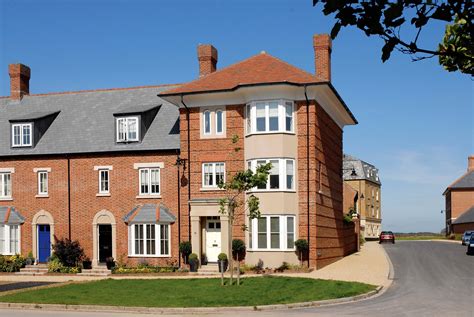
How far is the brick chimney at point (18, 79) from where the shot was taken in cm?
4056

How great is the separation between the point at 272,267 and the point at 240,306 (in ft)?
35.3

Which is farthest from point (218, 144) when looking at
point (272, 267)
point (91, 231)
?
point (91, 231)

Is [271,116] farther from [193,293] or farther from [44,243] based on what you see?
[44,243]

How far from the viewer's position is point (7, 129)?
38438 millimetres

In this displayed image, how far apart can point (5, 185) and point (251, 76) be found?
1613 centimetres

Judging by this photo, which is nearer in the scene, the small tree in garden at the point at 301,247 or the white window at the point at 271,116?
the small tree in garden at the point at 301,247

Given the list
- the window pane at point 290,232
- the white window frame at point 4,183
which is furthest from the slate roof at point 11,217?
the window pane at point 290,232

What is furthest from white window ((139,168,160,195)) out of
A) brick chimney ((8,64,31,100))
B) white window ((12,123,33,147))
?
brick chimney ((8,64,31,100))

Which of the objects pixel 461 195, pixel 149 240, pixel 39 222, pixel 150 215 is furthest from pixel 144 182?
pixel 461 195

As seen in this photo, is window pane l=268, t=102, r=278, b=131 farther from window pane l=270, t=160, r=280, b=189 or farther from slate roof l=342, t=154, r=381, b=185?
slate roof l=342, t=154, r=381, b=185

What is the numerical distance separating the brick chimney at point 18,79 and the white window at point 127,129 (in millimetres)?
9442

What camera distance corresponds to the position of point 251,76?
31.6 metres

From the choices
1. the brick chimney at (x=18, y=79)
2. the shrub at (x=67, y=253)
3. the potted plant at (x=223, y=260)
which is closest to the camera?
the potted plant at (x=223, y=260)

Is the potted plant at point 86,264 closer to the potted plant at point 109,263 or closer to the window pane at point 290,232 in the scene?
the potted plant at point 109,263
